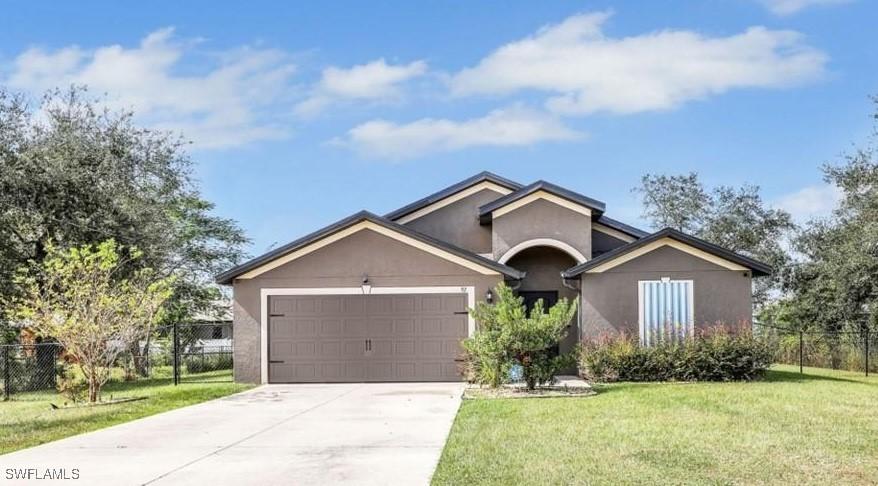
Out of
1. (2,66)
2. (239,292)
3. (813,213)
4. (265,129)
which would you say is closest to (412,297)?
(239,292)

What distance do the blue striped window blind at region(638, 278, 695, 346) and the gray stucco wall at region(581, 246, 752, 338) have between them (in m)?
0.14

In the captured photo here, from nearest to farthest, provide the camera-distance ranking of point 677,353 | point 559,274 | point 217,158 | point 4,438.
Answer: point 4,438 → point 677,353 → point 559,274 → point 217,158

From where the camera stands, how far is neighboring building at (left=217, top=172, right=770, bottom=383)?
64.2 ft

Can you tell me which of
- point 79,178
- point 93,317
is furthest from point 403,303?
point 79,178

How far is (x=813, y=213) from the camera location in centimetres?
3378

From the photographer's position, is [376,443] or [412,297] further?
[412,297]

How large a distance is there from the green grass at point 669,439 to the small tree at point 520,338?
137cm

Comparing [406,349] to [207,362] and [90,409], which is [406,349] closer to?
[90,409]

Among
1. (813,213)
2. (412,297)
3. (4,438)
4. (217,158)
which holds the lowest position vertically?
(4,438)

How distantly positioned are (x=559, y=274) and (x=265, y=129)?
998 cm

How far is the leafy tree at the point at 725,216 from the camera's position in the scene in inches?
1494

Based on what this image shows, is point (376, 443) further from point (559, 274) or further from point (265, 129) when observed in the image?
point (265, 129)

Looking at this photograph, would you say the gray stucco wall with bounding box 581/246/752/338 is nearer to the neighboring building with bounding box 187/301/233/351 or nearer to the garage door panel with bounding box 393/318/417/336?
the garage door panel with bounding box 393/318/417/336

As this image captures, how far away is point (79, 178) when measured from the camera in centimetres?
2262
